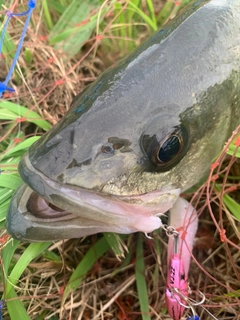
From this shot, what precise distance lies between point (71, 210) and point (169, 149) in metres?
0.34

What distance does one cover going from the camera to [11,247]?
149 centimetres

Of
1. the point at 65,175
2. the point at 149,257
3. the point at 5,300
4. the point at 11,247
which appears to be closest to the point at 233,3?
the point at 65,175

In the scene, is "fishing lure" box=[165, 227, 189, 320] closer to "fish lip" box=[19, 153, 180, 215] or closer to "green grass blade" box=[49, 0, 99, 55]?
"fish lip" box=[19, 153, 180, 215]

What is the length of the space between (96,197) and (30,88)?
936mm

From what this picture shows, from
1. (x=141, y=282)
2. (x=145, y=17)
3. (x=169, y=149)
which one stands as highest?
(x=145, y=17)

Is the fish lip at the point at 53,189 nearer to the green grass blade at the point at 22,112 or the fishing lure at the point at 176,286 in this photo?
the fishing lure at the point at 176,286

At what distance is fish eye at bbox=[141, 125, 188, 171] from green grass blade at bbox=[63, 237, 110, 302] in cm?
55

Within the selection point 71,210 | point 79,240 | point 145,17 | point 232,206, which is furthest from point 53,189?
point 145,17

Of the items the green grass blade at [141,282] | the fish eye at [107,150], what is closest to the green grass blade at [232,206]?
the green grass blade at [141,282]

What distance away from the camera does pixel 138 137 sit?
1253 mm

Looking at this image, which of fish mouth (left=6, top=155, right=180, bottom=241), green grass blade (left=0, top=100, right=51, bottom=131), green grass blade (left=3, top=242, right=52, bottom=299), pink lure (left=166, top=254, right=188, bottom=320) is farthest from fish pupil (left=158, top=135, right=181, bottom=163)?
green grass blade (left=0, top=100, right=51, bottom=131)

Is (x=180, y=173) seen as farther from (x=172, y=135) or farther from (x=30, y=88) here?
(x=30, y=88)

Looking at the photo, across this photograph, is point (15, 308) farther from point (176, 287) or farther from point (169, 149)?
point (169, 149)

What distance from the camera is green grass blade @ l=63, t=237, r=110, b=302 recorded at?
1.64 m
